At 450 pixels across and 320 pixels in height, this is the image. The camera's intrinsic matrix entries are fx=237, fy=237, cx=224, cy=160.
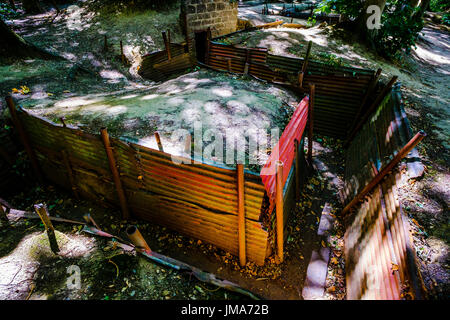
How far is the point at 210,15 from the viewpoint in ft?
36.1

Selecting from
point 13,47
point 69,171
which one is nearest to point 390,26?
point 69,171

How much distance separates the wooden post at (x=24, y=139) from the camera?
15.5ft

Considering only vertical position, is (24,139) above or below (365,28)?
below

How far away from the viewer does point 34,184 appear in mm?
5906

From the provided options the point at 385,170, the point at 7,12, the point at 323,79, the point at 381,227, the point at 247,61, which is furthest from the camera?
the point at 7,12

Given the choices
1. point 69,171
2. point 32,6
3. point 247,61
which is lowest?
point 69,171

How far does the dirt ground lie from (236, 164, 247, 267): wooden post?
0.92ft

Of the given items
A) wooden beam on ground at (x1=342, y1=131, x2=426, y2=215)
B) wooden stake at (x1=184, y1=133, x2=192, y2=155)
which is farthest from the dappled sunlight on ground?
wooden beam on ground at (x1=342, y1=131, x2=426, y2=215)

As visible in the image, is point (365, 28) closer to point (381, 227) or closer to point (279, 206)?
point (381, 227)

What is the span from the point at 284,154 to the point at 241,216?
1.42 m

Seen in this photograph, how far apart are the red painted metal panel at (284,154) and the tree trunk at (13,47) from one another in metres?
9.65

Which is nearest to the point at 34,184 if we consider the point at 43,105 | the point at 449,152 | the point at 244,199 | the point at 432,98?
the point at 43,105

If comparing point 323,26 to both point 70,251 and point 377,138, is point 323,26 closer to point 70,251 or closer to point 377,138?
point 377,138

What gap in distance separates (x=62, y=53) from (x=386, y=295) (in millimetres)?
12580
